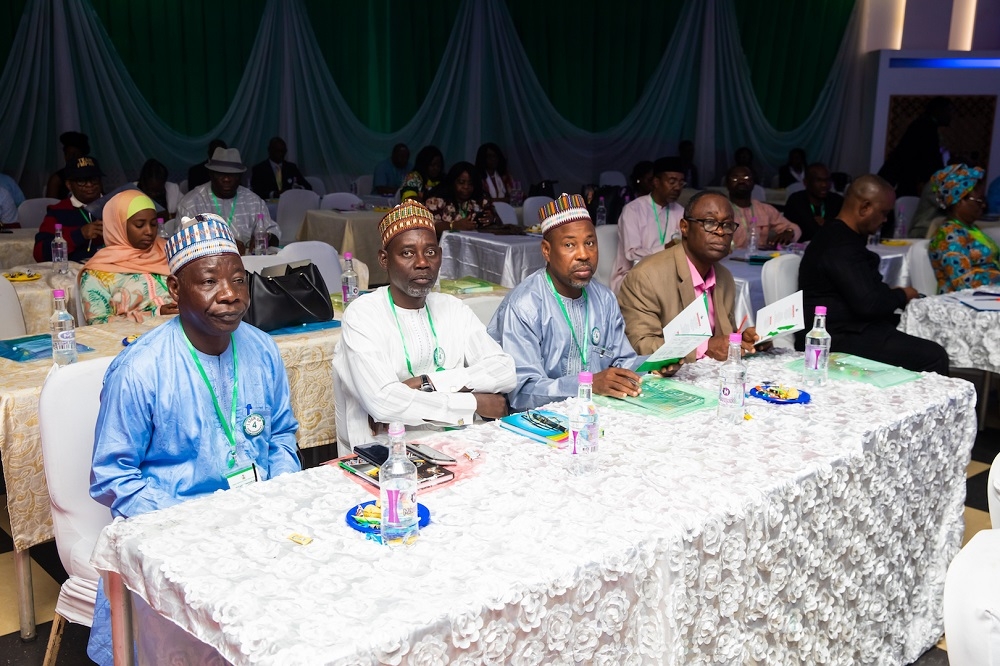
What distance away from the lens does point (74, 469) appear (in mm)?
2365

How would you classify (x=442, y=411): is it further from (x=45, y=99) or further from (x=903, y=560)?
(x=45, y=99)

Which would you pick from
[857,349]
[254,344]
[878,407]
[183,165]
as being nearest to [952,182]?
[857,349]

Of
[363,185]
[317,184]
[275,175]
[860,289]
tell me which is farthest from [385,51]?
[860,289]

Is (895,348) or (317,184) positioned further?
(317,184)

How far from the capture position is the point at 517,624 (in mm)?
1638

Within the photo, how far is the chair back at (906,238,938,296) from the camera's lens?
17.8 ft

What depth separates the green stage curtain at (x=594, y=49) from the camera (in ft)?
39.0

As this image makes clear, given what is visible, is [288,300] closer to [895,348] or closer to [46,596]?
[46,596]

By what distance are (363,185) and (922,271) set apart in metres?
7.04

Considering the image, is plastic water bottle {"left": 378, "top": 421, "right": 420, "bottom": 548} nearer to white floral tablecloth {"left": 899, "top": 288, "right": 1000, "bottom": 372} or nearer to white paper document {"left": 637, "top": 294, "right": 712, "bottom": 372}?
white paper document {"left": 637, "top": 294, "right": 712, "bottom": 372}

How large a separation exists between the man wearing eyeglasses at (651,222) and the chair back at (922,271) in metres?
1.48

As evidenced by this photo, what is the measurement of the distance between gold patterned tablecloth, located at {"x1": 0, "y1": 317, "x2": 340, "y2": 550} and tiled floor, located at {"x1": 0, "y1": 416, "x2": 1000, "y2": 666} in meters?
0.24

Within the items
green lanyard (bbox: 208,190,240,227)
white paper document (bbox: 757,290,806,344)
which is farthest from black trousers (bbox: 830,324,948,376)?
green lanyard (bbox: 208,190,240,227)

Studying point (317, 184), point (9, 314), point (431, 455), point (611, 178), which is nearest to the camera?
point (431, 455)
